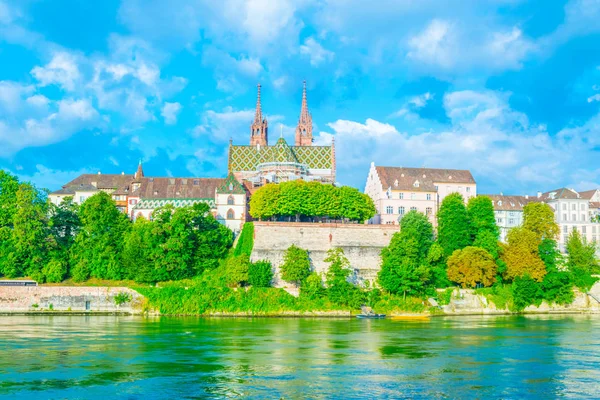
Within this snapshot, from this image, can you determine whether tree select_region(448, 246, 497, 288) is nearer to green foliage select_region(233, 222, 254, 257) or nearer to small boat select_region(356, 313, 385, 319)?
small boat select_region(356, 313, 385, 319)

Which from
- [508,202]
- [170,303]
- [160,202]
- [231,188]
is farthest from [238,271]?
[508,202]

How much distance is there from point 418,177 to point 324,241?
68.5ft

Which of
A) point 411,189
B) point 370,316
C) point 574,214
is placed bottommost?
point 370,316

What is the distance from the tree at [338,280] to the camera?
53.0 metres

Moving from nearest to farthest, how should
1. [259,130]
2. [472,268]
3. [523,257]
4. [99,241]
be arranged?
1. [472,268]
2. [523,257]
3. [99,241]
4. [259,130]

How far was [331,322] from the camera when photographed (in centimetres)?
4791

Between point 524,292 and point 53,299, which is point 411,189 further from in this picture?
point 53,299

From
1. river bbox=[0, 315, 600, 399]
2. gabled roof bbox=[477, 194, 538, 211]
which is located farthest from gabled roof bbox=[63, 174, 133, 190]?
gabled roof bbox=[477, 194, 538, 211]

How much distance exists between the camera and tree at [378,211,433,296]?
53688 millimetres

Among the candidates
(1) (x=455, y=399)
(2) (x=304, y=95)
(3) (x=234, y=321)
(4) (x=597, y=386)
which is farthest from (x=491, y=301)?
(2) (x=304, y=95)

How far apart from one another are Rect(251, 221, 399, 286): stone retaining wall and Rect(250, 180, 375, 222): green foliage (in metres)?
3.83

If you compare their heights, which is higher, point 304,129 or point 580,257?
point 304,129

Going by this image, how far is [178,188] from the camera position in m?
74.1

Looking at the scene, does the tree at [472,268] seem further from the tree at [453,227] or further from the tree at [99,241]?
the tree at [99,241]
